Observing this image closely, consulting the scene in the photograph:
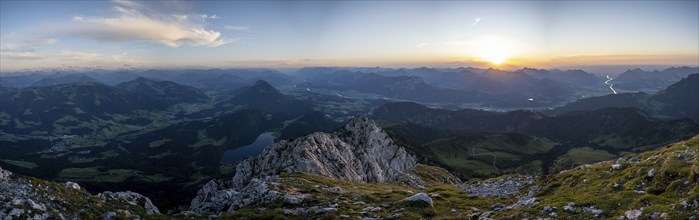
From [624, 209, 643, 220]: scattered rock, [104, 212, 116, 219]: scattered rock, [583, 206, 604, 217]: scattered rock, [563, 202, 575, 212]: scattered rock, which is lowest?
[104, 212, 116, 219]: scattered rock

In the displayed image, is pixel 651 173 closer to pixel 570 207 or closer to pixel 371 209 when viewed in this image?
pixel 570 207

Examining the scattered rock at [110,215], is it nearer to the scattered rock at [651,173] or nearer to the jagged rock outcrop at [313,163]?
the jagged rock outcrop at [313,163]

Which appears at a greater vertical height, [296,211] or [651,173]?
[651,173]

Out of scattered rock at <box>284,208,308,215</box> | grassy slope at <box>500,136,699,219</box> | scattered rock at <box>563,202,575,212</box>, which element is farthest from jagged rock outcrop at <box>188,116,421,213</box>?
grassy slope at <box>500,136,699,219</box>

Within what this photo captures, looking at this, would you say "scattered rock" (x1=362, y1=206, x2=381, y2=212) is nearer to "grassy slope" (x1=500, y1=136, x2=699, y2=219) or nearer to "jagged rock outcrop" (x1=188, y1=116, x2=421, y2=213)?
"grassy slope" (x1=500, y1=136, x2=699, y2=219)

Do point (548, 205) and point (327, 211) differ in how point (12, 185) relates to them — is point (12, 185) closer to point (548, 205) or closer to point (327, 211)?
point (327, 211)

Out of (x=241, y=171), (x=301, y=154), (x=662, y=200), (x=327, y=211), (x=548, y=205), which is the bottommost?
(x=241, y=171)

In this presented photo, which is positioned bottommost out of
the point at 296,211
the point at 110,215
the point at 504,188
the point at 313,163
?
the point at 313,163

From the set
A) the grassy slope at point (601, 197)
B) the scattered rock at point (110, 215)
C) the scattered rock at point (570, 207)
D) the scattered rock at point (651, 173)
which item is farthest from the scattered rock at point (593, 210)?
the scattered rock at point (110, 215)

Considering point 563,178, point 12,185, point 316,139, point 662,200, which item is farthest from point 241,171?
point 662,200

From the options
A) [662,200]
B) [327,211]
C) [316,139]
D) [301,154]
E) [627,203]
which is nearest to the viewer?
[662,200]

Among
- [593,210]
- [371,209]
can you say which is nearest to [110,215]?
[371,209]
